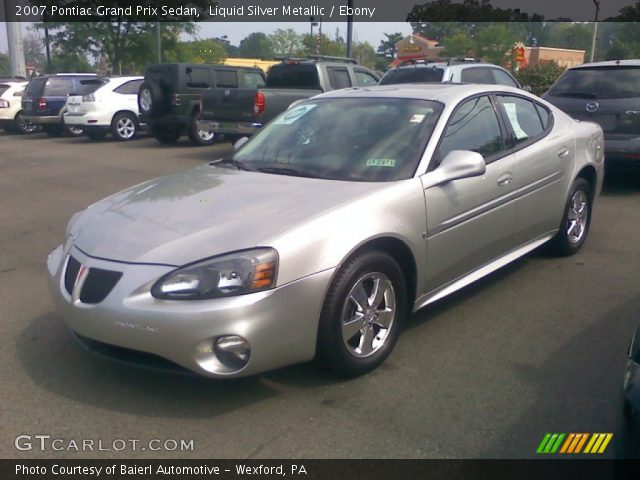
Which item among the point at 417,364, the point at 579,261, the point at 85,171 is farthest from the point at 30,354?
the point at 85,171

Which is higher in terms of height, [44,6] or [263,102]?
[44,6]

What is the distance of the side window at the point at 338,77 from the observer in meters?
13.0

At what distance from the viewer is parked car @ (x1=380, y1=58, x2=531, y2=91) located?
11.1 meters

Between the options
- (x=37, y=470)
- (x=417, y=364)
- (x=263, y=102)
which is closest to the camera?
(x=37, y=470)

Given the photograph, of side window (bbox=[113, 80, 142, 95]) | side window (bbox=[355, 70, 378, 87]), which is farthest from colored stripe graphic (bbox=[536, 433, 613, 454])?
side window (bbox=[113, 80, 142, 95])

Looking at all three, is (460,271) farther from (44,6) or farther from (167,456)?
(44,6)

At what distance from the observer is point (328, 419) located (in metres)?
3.38

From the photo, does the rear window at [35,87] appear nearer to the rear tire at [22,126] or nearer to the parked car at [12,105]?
the rear tire at [22,126]

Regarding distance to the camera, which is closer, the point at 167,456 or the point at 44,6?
the point at 167,456

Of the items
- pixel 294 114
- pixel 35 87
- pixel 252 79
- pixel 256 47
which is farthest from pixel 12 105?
pixel 256 47

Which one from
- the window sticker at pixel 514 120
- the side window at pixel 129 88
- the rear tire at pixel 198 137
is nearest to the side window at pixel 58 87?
the side window at pixel 129 88

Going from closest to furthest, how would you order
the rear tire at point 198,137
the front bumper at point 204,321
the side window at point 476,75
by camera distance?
the front bumper at point 204,321 → the side window at point 476,75 → the rear tire at point 198,137

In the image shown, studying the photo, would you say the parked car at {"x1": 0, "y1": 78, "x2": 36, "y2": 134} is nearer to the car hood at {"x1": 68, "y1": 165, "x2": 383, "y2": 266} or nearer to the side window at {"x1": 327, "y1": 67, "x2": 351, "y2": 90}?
the side window at {"x1": 327, "y1": 67, "x2": 351, "y2": 90}

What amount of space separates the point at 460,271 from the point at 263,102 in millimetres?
8019
